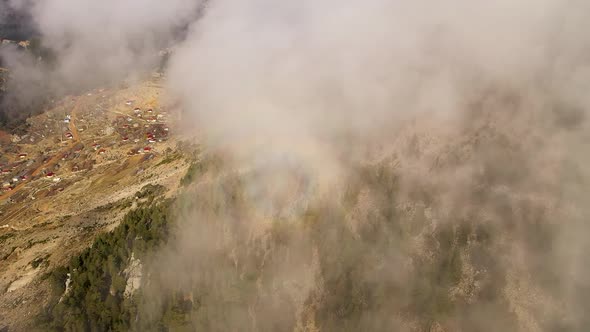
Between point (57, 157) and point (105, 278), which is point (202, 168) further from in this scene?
point (57, 157)

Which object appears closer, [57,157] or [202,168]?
[202,168]

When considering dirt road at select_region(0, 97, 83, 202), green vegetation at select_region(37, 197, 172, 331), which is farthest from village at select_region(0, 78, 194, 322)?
green vegetation at select_region(37, 197, 172, 331)

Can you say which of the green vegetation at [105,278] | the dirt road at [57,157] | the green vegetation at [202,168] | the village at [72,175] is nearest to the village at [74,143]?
the dirt road at [57,157]

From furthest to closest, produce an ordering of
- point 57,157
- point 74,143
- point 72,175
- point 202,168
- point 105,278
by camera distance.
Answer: point 74,143 < point 57,157 < point 72,175 < point 202,168 < point 105,278

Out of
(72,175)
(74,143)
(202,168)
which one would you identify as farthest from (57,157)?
(202,168)

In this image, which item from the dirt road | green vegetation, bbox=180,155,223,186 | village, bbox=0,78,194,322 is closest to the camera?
village, bbox=0,78,194,322

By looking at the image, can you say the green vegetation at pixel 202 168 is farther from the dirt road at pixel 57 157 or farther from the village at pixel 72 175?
the dirt road at pixel 57 157

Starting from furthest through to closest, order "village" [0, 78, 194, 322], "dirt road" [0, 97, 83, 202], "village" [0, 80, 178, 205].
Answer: "village" [0, 80, 178, 205] < "dirt road" [0, 97, 83, 202] < "village" [0, 78, 194, 322]

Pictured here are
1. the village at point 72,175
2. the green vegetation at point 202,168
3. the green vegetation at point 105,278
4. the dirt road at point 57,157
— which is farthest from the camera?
the dirt road at point 57,157

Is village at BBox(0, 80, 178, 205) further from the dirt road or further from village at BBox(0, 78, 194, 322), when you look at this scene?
village at BBox(0, 78, 194, 322)

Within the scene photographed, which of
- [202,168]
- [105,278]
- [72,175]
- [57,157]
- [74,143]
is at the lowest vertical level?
[72,175]

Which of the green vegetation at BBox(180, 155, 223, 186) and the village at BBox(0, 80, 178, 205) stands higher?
the green vegetation at BBox(180, 155, 223, 186)

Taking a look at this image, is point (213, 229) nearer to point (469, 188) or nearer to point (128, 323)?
point (128, 323)
